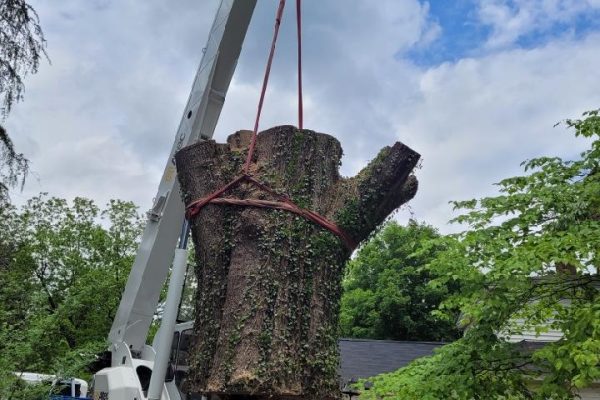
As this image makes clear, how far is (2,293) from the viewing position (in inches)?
258

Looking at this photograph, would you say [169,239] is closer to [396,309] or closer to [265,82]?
[265,82]

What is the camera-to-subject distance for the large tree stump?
240cm

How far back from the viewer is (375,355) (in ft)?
44.1

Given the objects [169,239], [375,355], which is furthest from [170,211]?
[375,355]

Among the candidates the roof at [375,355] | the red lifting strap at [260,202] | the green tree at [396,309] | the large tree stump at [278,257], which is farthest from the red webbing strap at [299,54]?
the green tree at [396,309]

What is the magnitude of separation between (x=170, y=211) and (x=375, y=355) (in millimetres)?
9255

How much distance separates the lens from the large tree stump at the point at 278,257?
2.40 m

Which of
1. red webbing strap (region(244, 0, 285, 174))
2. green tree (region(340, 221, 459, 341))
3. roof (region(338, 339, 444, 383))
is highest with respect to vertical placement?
green tree (region(340, 221, 459, 341))

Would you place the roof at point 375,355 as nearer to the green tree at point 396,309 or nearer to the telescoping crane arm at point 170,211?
the telescoping crane arm at point 170,211

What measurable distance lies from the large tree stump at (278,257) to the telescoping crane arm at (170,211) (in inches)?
107

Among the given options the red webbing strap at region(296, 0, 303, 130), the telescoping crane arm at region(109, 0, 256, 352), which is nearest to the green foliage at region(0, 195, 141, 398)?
the telescoping crane arm at region(109, 0, 256, 352)

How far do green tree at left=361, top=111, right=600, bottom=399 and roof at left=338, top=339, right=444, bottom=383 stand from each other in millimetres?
7937

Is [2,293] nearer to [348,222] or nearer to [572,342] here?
[348,222]

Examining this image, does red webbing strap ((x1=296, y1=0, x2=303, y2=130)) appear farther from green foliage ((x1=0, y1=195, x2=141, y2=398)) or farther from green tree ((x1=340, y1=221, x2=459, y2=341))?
green tree ((x1=340, y1=221, x2=459, y2=341))
